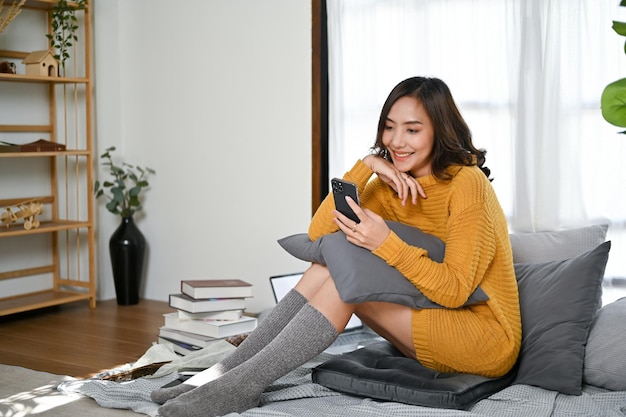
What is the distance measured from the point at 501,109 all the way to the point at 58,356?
217 centimetres

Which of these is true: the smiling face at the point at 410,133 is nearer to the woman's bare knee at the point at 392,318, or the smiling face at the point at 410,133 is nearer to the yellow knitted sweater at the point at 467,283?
the yellow knitted sweater at the point at 467,283

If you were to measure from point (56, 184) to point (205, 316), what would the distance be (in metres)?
1.73

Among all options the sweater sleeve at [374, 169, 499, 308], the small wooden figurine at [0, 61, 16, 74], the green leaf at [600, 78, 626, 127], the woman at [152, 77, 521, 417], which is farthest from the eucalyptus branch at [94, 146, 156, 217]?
the green leaf at [600, 78, 626, 127]

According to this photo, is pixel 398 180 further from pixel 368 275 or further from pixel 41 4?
pixel 41 4

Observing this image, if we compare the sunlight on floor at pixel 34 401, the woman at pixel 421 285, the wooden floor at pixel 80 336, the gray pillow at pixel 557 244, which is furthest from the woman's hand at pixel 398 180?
the wooden floor at pixel 80 336

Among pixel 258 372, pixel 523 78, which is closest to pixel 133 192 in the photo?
pixel 523 78

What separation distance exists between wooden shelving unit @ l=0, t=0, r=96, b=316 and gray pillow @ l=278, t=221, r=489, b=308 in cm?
238

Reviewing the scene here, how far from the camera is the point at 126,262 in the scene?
4.81 metres

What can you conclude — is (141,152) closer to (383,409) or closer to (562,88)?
(562,88)

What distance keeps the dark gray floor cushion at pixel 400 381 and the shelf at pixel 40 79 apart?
7.94 feet

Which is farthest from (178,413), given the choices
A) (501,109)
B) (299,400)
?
(501,109)

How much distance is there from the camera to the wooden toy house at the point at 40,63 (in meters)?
4.49

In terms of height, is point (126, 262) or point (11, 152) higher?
point (11, 152)

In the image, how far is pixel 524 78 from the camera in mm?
3721
